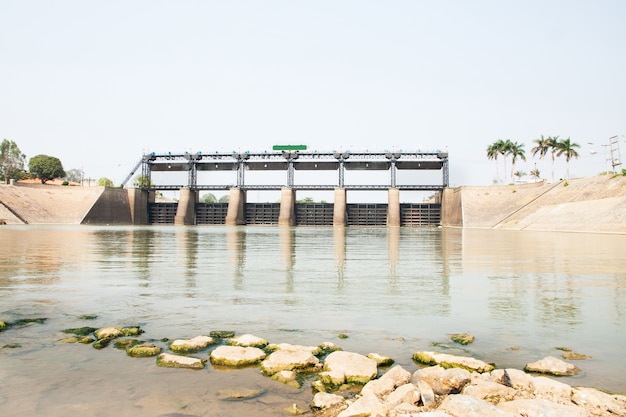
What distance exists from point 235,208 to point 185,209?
10.8m

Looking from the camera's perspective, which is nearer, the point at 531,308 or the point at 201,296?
the point at 531,308

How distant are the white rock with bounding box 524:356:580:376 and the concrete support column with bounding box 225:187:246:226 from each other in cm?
8816

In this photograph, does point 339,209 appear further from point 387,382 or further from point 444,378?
point 387,382

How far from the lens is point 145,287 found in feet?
42.6

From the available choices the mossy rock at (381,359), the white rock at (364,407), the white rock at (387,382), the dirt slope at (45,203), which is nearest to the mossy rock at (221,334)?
the mossy rock at (381,359)

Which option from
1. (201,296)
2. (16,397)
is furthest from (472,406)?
(201,296)

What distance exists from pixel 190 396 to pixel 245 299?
5.92 m

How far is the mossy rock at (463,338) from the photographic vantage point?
297 inches

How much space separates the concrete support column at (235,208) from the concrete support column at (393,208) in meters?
30.1

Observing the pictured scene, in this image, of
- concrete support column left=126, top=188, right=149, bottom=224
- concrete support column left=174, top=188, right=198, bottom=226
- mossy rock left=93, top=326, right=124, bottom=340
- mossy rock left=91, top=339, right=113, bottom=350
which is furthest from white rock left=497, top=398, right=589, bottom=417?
concrete support column left=126, top=188, right=149, bottom=224

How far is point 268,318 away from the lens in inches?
362

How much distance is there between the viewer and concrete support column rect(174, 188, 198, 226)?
9412 cm

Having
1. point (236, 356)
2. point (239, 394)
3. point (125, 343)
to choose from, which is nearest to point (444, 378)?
point (239, 394)

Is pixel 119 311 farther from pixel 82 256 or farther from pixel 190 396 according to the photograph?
pixel 82 256
